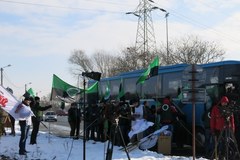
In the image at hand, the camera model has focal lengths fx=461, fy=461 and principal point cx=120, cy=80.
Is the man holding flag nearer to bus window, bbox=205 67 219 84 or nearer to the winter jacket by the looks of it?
the winter jacket

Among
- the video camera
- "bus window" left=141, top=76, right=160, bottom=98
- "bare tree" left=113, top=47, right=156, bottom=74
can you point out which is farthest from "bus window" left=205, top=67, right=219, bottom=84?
"bare tree" left=113, top=47, right=156, bottom=74

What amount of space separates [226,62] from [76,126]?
29.4ft

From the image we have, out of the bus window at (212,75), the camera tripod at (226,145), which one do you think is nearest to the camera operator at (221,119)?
the camera tripod at (226,145)

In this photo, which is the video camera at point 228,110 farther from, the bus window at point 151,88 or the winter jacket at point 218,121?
the bus window at point 151,88

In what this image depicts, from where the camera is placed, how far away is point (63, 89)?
14992mm

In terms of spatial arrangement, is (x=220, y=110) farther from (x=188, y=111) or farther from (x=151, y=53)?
(x=151, y=53)

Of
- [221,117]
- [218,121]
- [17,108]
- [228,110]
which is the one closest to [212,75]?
[218,121]

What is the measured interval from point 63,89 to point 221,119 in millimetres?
5150

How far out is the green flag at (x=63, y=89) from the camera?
49.2 ft

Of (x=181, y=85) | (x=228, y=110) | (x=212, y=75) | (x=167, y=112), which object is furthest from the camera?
(x=181, y=85)

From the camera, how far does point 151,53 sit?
53156 millimetres

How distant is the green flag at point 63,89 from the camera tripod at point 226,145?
16.0 feet

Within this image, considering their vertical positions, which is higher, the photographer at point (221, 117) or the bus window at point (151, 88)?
the bus window at point (151, 88)

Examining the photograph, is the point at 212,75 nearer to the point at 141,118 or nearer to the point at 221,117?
the point at 141,118
